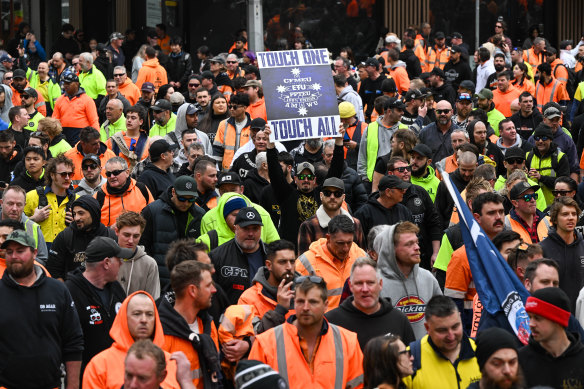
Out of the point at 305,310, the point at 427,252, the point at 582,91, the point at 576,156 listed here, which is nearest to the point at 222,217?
the point at 427,252

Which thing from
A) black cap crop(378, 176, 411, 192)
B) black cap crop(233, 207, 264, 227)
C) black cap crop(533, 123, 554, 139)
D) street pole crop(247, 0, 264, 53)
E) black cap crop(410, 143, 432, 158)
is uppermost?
street pole crop(247, 0, 264, 53)

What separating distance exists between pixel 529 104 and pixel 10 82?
27.9 feet

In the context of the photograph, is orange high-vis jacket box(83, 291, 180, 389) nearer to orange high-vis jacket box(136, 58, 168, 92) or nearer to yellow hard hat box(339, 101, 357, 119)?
yellow hard hat box(339, 101, 357, 119)

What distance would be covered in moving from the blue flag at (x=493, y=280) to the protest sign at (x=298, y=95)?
385cm

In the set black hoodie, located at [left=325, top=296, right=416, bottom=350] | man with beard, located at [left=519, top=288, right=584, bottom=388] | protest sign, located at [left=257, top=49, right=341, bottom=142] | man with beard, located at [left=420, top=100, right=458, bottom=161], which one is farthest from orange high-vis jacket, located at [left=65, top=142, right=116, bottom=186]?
man with beard, located at [left=519, top=288, right=584, bottom=388]

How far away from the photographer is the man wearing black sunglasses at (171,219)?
9.92 metres

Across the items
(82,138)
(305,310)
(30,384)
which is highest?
(82,138)

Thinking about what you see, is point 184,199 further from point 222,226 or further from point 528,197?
point 528,197

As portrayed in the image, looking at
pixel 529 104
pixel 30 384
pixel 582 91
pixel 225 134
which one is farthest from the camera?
pixel 582 91

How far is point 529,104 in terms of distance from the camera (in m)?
15.6

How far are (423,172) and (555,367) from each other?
5464 mm

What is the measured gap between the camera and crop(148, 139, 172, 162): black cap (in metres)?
11.5

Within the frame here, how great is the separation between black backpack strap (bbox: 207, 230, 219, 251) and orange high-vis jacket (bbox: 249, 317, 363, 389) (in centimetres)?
274

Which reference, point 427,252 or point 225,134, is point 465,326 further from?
point 225,134
